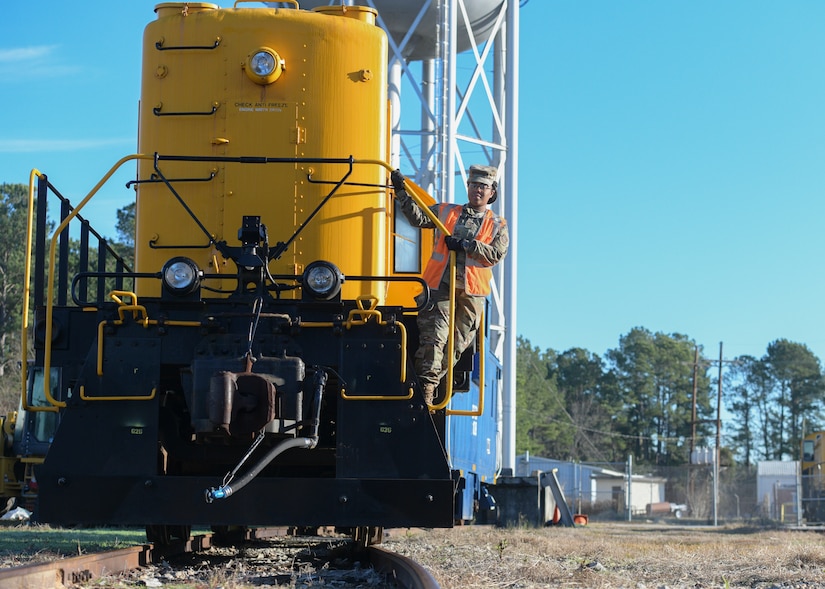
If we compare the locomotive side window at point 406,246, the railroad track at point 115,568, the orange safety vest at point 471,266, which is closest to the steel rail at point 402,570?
the railroad track at point 115,568

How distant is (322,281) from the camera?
701 centimetres

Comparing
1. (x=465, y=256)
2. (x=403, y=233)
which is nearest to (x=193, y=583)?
(x=465, y=256)

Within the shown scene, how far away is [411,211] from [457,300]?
0.83 meters

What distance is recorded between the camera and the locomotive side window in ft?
28.8

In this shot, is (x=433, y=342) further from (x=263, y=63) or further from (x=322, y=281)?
(x=263, y=63)

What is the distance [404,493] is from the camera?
6.84 metres

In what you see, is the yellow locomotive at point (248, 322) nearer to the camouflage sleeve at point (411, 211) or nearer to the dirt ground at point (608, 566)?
the camouflage sleeve at point (411, 211)

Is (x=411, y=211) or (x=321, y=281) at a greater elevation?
(x=411, y=211)

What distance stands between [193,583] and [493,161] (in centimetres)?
1607

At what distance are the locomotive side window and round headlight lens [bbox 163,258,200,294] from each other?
84.8 inches

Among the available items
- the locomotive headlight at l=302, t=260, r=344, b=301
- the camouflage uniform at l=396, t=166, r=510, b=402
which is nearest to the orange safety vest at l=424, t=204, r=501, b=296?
the camouflage uniform at l=396, t=166, r=510, b=402

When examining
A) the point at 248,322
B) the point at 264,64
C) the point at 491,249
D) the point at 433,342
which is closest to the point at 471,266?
the point at 491,249

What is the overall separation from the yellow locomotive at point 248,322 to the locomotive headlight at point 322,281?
0.01 meters

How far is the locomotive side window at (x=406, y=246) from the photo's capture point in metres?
8.77
